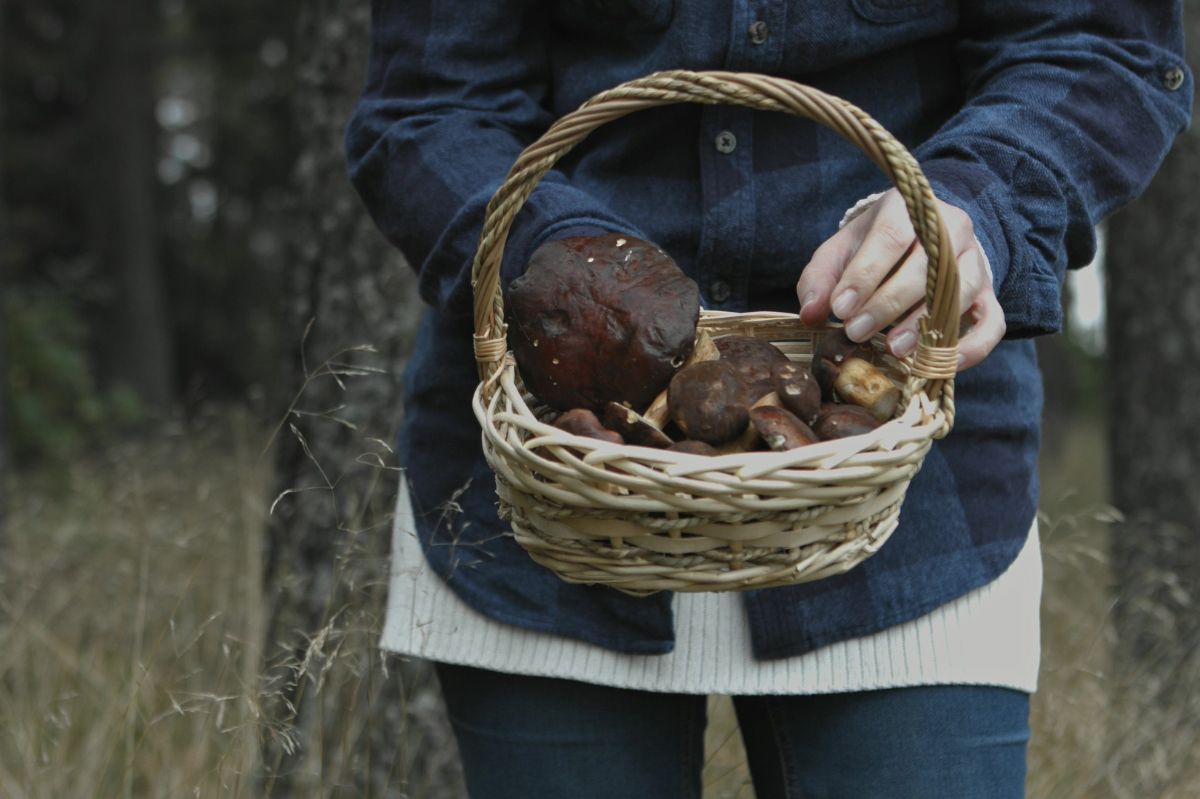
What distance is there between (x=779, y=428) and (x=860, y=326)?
122 millimetres

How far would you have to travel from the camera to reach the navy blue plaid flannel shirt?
50.1 inches

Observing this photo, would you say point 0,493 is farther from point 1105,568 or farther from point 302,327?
point 1105,568

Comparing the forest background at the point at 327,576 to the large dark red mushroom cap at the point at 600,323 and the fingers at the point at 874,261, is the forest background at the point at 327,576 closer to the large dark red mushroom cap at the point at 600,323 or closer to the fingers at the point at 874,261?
the large dark red mushroom cap at the point at 600,323

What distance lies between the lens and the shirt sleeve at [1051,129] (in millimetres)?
1207

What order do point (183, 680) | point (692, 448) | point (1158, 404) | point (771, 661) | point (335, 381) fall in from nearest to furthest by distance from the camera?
point (692, 448)
point (771, 661)
point (335, 381)
point (183, 680)
point (1158, 404)

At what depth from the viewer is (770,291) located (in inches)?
55.5

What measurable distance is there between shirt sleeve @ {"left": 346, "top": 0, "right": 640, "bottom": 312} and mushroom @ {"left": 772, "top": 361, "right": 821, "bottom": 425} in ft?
0.81

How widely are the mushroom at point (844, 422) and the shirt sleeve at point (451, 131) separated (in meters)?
0.32

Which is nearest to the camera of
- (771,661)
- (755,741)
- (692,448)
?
(692,448)

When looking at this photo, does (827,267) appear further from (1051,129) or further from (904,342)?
(1051,129)

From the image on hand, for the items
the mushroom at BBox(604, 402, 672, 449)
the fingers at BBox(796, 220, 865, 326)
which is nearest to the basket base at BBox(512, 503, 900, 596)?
the mushroom at BBox(604, 402, 672, 449)

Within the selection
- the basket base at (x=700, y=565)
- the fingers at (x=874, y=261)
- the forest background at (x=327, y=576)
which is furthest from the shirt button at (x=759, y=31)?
the forest background at (x=327, y=576)

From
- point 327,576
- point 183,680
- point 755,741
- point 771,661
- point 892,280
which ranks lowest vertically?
point 183,680

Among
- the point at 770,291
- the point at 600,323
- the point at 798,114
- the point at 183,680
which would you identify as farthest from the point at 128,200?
the point at 798,114
